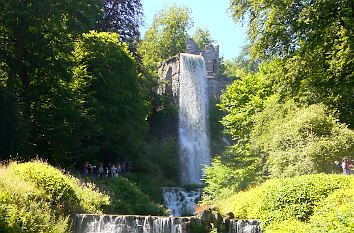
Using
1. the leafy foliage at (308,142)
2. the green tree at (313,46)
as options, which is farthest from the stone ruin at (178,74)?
the leafy foliage at (308,142)

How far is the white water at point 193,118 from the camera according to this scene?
38.0m

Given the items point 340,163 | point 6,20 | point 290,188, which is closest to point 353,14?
point 340,163

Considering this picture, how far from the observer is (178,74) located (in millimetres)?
40562

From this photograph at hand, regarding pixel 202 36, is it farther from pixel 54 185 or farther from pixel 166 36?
pixel 54 185

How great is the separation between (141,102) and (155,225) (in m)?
18.6

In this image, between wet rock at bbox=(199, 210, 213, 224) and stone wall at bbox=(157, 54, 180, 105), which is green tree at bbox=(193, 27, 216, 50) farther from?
wet rock at bbox=(199, 210, 213, 224)

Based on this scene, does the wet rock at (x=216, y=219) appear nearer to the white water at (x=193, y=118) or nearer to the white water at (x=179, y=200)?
the white water at (x=179, y=200)

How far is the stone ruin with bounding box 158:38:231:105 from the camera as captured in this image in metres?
41.0

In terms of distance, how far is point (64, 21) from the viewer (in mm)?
23547

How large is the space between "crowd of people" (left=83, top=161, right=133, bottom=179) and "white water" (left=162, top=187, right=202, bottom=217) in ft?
11.8

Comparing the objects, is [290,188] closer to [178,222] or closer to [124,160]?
[178,222]

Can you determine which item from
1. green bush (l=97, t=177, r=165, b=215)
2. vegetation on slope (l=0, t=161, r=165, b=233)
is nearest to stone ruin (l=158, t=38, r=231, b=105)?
green bush (l=97, t=177, r=165, b=215)

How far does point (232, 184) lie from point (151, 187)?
845 centimetres

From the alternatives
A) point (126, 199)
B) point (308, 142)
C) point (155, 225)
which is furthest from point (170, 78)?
point (155, 225)
